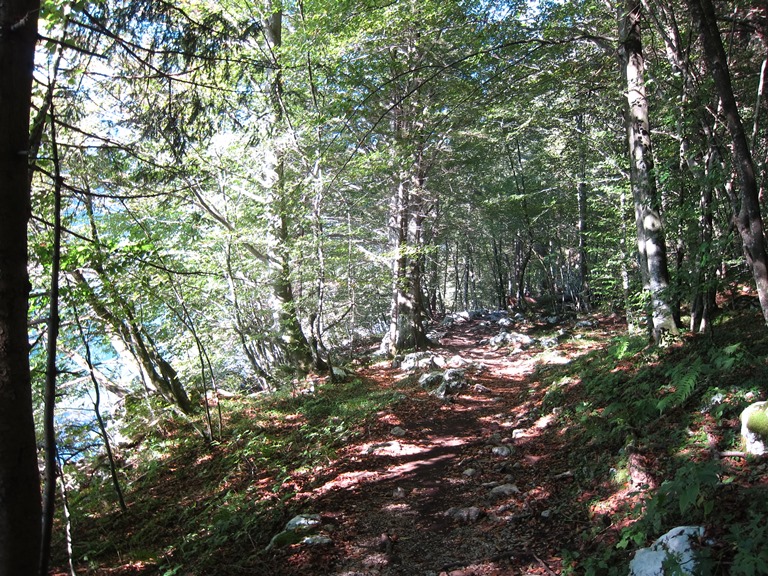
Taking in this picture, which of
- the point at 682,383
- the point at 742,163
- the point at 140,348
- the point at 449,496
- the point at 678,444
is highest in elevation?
the point at 742,163

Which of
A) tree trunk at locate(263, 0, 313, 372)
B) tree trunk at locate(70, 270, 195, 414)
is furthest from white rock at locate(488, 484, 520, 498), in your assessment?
tree trunk at locate(263, 0, 313, 372)

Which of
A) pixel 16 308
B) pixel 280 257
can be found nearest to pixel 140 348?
pixel 280 257

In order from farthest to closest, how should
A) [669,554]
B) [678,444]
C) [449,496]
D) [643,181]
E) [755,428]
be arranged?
1. [643,181]
2. [449,496]
3. [678,444]
4. [755,428]
5. [669,554]

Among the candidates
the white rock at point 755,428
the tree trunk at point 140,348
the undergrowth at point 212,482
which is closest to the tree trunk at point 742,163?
the white rock at point 755,428

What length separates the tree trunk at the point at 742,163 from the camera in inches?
117

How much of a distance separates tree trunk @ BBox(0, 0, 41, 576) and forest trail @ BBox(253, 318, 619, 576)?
91.0 inches

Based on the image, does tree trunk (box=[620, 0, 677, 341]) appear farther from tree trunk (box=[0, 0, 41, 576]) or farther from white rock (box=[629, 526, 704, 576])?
tree trunk (box=[0, 0, 41, 576])

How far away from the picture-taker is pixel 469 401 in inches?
348

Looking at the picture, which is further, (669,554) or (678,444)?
(678,444)

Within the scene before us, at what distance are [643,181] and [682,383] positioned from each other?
11.4 ft

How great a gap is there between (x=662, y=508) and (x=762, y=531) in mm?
761

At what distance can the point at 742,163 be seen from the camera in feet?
9.85

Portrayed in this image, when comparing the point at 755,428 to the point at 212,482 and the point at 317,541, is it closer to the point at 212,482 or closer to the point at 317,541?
the point at 317,541

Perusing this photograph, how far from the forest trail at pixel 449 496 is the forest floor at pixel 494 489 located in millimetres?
17
